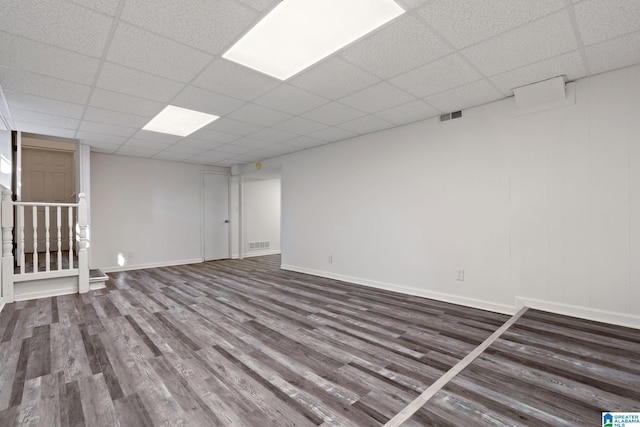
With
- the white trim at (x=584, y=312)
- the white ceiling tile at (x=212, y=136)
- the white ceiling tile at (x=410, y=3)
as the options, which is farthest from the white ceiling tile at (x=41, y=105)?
the white trim at (x=584, y=312)

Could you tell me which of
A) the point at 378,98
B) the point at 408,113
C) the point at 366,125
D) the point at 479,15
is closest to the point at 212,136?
the point at 366,125

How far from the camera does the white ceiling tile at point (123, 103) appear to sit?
3.24 m

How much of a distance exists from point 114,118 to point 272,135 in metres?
2.17

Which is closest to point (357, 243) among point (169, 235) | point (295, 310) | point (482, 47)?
point (295, 310)

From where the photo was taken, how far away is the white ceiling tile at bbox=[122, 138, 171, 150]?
515 centimetres

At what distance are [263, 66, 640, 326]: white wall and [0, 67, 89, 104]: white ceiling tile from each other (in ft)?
11.9

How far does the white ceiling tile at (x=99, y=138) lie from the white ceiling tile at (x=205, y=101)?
7.22 feet

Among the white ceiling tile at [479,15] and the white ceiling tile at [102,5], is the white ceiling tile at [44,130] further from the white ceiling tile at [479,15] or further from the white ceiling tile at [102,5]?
the white ceiling tile at [479,15]

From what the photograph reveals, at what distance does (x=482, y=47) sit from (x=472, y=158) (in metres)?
1.56

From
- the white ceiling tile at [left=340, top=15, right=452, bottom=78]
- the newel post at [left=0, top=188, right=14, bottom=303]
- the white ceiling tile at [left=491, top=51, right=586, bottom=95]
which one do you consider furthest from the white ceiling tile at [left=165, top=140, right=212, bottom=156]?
the white ceiling tile at [left=491, top=51, right=586, bottom=95]

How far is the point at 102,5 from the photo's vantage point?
6.15 feet

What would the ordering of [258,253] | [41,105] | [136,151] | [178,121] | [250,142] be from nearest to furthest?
[41,105]
[178,121]
[250,142]
[136,151]
[258,253]

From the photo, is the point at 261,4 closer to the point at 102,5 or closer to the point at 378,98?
the point at 102,5

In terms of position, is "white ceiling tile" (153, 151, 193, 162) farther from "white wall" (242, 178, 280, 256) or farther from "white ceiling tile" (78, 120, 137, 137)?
"white wall" (242, 178, 280, 256)
